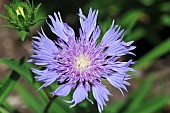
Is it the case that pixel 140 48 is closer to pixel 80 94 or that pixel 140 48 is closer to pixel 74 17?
pixel 74 17

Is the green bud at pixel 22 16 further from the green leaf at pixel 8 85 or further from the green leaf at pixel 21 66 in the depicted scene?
the green leaf at pixel 8 85

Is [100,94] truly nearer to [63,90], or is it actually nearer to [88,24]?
[63,90]

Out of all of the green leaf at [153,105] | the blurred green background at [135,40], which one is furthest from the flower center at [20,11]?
the blurred green background at [135,40]

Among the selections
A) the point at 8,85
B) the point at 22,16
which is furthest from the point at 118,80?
the point at 8,85

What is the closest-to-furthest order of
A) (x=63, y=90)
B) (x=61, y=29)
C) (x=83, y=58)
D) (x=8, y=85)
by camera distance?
(x=63, y=90)
(x=61, y=29)
(x=83, y=58)
(x=8, y=85)

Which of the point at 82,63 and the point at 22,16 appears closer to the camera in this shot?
the point at 22,16

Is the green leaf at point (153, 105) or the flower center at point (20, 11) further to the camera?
the green leaf at point (153, 105)

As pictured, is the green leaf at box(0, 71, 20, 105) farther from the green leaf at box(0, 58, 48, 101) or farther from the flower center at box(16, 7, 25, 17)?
the flower center at box(16, 7, 25, 17)
